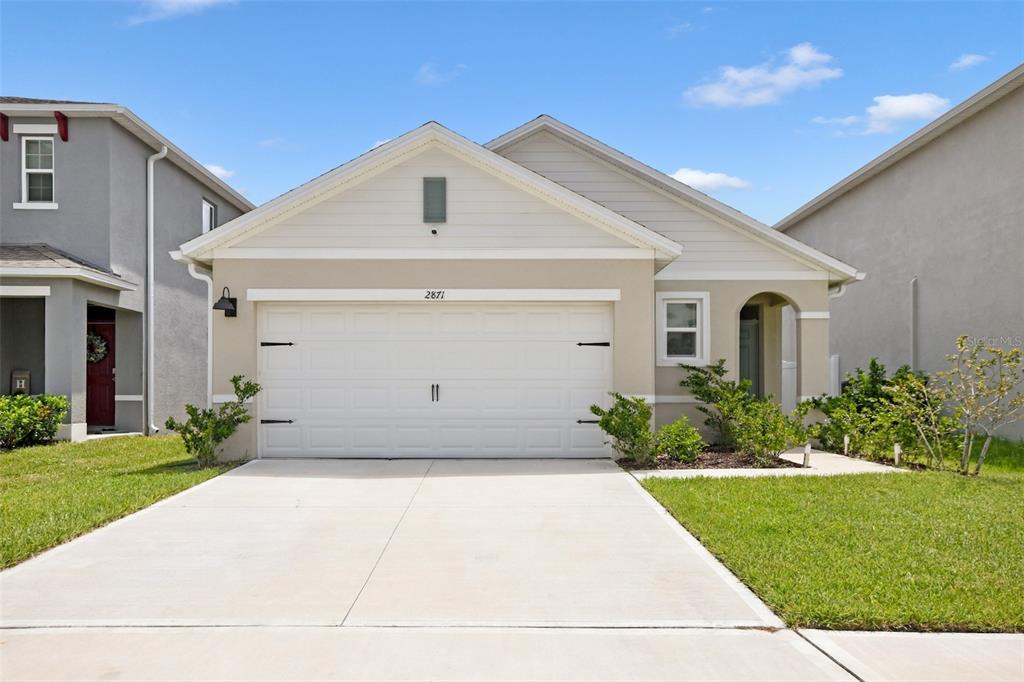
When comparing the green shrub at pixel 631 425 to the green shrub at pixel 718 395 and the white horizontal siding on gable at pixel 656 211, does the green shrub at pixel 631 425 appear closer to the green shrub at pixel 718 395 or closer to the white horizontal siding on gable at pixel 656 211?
the green shrub at pixel 718 395

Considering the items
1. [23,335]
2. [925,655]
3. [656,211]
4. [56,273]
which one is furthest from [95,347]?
[925,655]

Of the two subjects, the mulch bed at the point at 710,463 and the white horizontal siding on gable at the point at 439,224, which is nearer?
the mulch bed at the point at 710,463

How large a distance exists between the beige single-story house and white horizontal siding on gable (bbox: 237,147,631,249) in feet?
0.07

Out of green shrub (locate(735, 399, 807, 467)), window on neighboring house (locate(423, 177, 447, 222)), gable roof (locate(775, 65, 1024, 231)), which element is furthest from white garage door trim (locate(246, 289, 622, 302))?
gable roof (locate(775, 65, 1024, 231))

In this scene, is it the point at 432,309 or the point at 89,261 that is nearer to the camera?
the point at 432,309

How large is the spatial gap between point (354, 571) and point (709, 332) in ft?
28.7

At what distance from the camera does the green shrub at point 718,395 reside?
37.2 feet

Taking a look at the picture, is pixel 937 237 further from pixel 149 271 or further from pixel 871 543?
pixel 149 271

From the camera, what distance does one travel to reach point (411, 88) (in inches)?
623

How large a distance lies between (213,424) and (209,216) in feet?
36.4

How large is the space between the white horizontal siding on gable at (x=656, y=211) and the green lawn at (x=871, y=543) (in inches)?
187

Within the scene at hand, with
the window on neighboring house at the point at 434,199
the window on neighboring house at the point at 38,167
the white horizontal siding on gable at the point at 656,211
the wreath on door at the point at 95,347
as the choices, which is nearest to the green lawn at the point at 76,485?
the wreath on door at the point at 95,347

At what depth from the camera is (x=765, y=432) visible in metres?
10.6

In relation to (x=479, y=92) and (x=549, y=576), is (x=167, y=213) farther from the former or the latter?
(x=549, y=576)
